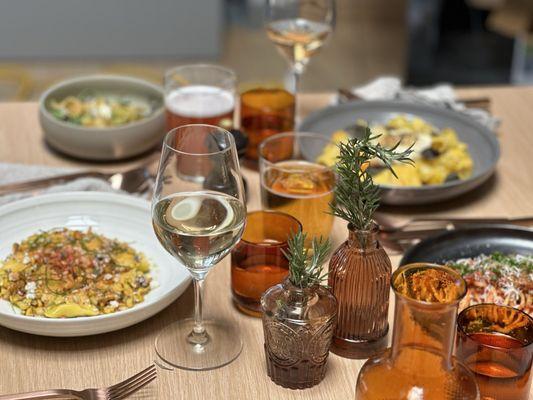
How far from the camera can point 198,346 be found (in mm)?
1105

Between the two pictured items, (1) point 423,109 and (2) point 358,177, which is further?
(1) point 423,109

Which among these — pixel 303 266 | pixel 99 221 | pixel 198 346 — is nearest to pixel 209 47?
pixel 99 221

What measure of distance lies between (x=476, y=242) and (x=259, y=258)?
1.21 ft

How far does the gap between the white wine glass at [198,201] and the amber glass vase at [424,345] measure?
22 cm

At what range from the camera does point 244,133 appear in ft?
5.04

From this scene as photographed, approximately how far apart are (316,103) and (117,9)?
2693 mm

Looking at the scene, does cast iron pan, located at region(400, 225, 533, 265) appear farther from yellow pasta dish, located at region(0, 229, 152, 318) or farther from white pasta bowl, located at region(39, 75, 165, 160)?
white pasta bowl, located at region(39, 75, 165, 160)

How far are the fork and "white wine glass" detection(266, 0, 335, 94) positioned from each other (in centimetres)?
84

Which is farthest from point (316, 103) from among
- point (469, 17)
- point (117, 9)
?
point (469, 17)

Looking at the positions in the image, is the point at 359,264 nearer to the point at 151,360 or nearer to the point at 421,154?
the point at 151,360

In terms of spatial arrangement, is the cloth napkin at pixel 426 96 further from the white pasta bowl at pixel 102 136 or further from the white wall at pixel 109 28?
the white wall at pixel 109 28

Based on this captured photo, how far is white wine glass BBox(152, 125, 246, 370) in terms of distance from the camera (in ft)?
3.26

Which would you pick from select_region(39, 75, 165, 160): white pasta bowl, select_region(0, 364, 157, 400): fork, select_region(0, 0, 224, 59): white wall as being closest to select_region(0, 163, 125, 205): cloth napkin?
select_region(39, 75, 165, 160): white pasta bowl

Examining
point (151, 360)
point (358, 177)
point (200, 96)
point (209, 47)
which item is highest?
point (358, 177)
